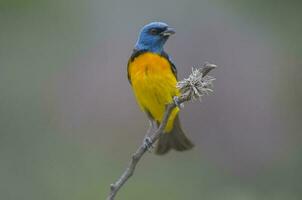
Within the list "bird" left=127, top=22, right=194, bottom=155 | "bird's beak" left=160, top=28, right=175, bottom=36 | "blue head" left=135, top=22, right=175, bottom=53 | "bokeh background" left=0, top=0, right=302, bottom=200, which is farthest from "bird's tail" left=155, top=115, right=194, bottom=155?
"bokeh background" left=0, top=0, right=302, bottom=200

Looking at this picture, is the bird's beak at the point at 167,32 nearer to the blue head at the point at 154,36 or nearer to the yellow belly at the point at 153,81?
the blue head at the point at 154,36

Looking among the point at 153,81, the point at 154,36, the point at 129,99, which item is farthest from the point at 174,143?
the point at 129,99

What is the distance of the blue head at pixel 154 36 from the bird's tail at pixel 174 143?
0.78 meters

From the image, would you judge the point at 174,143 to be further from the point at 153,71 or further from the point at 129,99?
the point at 129,99

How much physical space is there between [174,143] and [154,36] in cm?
99

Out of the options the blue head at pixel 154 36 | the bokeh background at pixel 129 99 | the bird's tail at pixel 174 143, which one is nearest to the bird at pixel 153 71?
the blue head at pixel 154 36

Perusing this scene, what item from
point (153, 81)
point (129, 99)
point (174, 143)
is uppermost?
point (153, 81)

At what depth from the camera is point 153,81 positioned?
650cm
